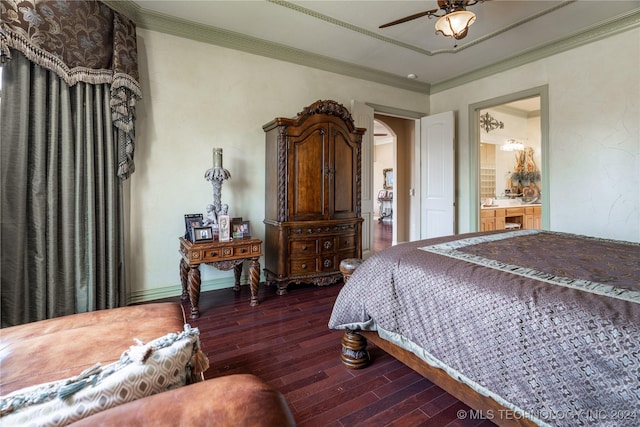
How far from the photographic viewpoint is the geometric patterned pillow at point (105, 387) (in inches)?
22.7

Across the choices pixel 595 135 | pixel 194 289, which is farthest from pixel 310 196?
pixel 595 135

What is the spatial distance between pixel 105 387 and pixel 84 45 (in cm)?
283

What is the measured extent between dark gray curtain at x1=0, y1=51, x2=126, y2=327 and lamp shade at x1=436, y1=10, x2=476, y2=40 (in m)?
2.86

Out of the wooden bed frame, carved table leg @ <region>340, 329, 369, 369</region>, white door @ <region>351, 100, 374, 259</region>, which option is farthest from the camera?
white door @ <region>351, 100, 374, 259</region>

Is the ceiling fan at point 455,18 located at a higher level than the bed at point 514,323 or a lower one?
higher

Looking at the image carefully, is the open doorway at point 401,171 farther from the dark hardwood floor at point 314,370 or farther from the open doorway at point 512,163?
the dark hardwood floor at point 314,370

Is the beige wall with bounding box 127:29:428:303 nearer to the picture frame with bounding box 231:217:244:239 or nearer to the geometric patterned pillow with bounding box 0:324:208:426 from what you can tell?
the picture frame with bounding box 231:217:244:239

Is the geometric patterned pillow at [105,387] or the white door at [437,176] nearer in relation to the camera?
the geometric patterned pillow at [105,387]

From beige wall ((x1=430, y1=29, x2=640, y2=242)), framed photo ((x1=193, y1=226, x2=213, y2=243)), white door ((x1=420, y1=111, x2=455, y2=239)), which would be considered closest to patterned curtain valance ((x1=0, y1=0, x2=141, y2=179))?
framed photo ((x1=193, y1=226, x2=213, y2=243))

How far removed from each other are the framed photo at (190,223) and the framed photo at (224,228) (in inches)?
11.3

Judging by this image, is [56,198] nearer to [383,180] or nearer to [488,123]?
[488,123]

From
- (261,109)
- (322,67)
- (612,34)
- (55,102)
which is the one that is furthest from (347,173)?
(612,34)

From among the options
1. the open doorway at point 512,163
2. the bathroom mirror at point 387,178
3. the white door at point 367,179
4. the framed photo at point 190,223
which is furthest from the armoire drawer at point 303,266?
the bathroom mirror at point 387,178

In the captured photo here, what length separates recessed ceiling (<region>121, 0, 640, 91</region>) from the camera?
2.89 metres
